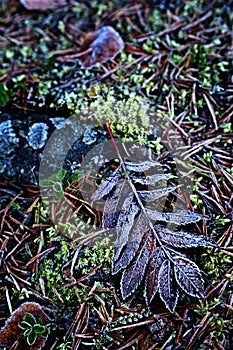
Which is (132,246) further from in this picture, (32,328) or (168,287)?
(32,328)

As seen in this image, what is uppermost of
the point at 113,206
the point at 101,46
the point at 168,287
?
the point at 101,46

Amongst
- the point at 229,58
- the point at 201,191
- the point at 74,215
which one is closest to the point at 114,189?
the point at 74,215

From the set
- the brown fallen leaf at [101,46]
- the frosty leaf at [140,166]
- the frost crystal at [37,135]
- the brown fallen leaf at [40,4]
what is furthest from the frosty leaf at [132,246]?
the brown fallen leaf at [40,4]

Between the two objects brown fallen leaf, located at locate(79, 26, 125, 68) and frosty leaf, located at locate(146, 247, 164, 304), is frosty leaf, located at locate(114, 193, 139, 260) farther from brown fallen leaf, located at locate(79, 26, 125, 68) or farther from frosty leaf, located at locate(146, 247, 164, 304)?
brown fallen leaf, located at locate(79, 26, 125, 68)

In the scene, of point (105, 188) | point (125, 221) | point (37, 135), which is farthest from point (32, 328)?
point (37, 135)

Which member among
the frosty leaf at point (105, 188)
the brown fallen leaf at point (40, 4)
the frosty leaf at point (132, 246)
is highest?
the brown fallen leaf at point (40, 4)

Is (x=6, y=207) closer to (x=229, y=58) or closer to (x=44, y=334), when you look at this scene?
(x=44, y=334)

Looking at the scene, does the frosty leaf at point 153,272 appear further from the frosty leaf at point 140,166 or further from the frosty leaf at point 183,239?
the frosty leaf at point 140,166
